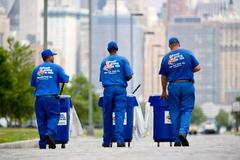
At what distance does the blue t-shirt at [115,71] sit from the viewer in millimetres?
20062

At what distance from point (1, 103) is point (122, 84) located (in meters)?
56.8

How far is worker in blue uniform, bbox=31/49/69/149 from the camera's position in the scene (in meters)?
19.6

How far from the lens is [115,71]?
20078 millimetres

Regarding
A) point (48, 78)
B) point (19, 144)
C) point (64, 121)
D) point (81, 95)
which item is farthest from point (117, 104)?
point (81, 95)

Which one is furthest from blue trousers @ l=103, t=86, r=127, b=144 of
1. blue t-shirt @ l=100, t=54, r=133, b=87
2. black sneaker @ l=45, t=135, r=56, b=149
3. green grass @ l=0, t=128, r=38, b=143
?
green grass @ l=0, t=128, r=38, b=143

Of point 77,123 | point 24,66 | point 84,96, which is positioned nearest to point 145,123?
point 77,123

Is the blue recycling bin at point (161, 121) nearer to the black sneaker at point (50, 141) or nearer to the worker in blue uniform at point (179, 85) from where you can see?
the worker in blue uniform at point (179, 85)

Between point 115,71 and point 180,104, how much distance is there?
1425 millimetres

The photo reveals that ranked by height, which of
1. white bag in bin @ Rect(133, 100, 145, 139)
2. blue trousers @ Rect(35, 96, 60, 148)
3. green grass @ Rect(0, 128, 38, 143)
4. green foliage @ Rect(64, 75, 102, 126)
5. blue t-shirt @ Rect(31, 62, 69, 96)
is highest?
blue t-shirt @ Rect(31, 62, 69, 96)

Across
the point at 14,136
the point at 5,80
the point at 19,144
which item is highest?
the point at 19,144

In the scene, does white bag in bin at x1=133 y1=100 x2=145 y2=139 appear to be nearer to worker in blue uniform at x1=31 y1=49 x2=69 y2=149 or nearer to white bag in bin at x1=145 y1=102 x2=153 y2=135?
white bag in bin at x1=145 y1=102 x2=153 y2=135

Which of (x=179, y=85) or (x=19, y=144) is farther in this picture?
(x=19, y=144)

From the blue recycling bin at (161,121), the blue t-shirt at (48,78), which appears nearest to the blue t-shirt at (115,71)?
the blue t-shirt at (48,78)

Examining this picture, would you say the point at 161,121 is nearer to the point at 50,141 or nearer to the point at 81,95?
the point at 50,141
